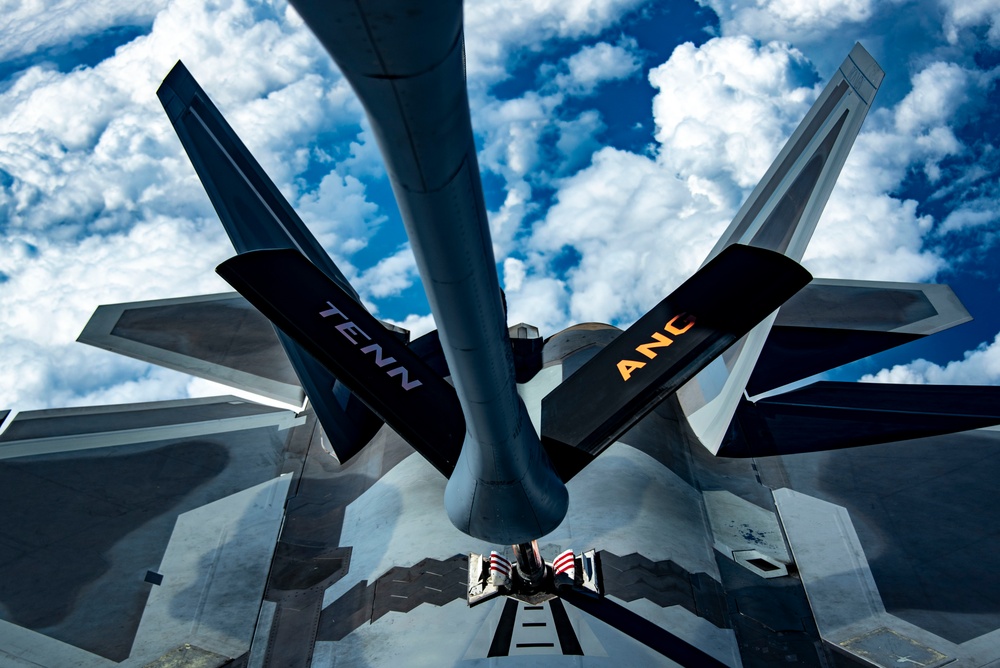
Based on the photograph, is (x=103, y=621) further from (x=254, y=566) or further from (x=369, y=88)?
(x=369, y=88)

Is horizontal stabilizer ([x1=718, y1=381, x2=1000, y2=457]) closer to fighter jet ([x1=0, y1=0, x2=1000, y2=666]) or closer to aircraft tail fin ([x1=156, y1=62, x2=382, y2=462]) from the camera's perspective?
fighter jet ([x1=0, y1=0, x2=1000, y2=666])

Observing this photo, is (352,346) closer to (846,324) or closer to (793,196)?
(793,196)

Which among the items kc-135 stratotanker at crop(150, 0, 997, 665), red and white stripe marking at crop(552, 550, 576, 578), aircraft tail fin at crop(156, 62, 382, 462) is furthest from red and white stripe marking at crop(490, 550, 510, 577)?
aircraft tail fin at crop(156, 62, 382, 462)

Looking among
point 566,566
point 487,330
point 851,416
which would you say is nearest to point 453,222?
point 487,330

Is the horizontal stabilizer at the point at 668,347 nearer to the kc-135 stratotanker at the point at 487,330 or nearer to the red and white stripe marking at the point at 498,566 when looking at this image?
the kc-135 stratotanker at the point at 487,330

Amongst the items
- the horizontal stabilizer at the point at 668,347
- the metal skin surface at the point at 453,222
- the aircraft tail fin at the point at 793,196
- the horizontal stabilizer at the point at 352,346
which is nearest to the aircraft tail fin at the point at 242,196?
the horizontal stabilizer at the point at 352,346

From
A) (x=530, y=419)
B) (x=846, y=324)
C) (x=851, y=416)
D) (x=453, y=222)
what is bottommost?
(x=453, y=222)

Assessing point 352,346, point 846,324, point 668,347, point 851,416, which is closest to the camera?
point 352,346

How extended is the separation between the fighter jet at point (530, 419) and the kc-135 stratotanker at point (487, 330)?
1.3 inches

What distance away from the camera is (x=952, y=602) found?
41.2 feet

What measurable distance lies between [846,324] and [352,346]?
14.7 meters

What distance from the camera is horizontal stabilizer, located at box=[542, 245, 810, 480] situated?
9.29 metres

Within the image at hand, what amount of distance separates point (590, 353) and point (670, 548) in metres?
6.71

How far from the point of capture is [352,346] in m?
9.45
